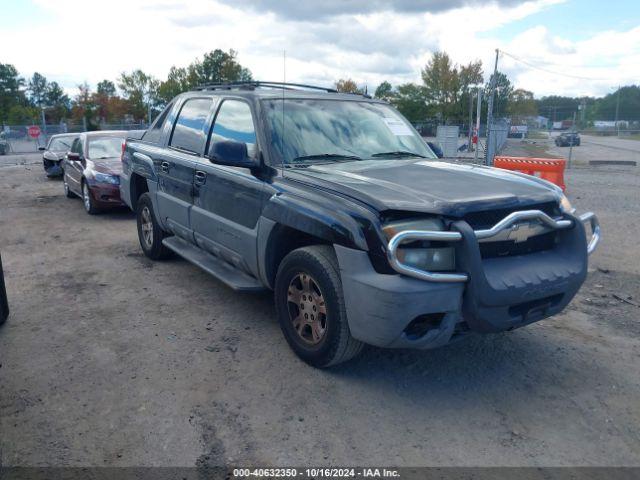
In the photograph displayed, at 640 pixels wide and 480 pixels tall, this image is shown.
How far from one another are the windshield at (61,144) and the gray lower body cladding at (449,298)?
14401 mm

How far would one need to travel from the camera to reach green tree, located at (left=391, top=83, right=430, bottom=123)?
58219mm

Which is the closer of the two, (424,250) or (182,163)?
(424,250)

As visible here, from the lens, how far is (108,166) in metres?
9.80

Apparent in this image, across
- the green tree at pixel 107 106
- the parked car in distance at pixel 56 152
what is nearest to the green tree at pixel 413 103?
the green tree at pixel 107 106

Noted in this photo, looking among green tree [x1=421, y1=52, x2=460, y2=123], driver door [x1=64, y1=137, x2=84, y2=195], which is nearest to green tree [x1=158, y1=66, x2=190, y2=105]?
green tree [x1=421, y1=52, x2=460, y2=123]

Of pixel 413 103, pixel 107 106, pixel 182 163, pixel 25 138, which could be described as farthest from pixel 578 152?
pixel 107 106

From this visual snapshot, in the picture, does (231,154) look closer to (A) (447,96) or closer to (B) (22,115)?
Answer: (A) (447,96)

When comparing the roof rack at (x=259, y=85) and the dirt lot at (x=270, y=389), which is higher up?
the roof rack at (x=259, y=85)

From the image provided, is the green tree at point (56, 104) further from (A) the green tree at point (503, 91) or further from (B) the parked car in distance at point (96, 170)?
(B) the parked car in distance at point (96, 170)

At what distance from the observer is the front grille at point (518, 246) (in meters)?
3.40

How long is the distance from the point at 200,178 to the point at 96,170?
18.2 feet

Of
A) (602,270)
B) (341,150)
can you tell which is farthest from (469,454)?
(602,270)

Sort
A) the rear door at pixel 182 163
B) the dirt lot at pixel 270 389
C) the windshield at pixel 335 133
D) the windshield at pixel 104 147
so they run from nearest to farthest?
the dirt lot at pixel 270 389, the windshield at pixel 335 133, the rear door at pixel 182 163, the windshield at pixel 104 147

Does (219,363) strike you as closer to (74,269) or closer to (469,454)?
(469,454)
